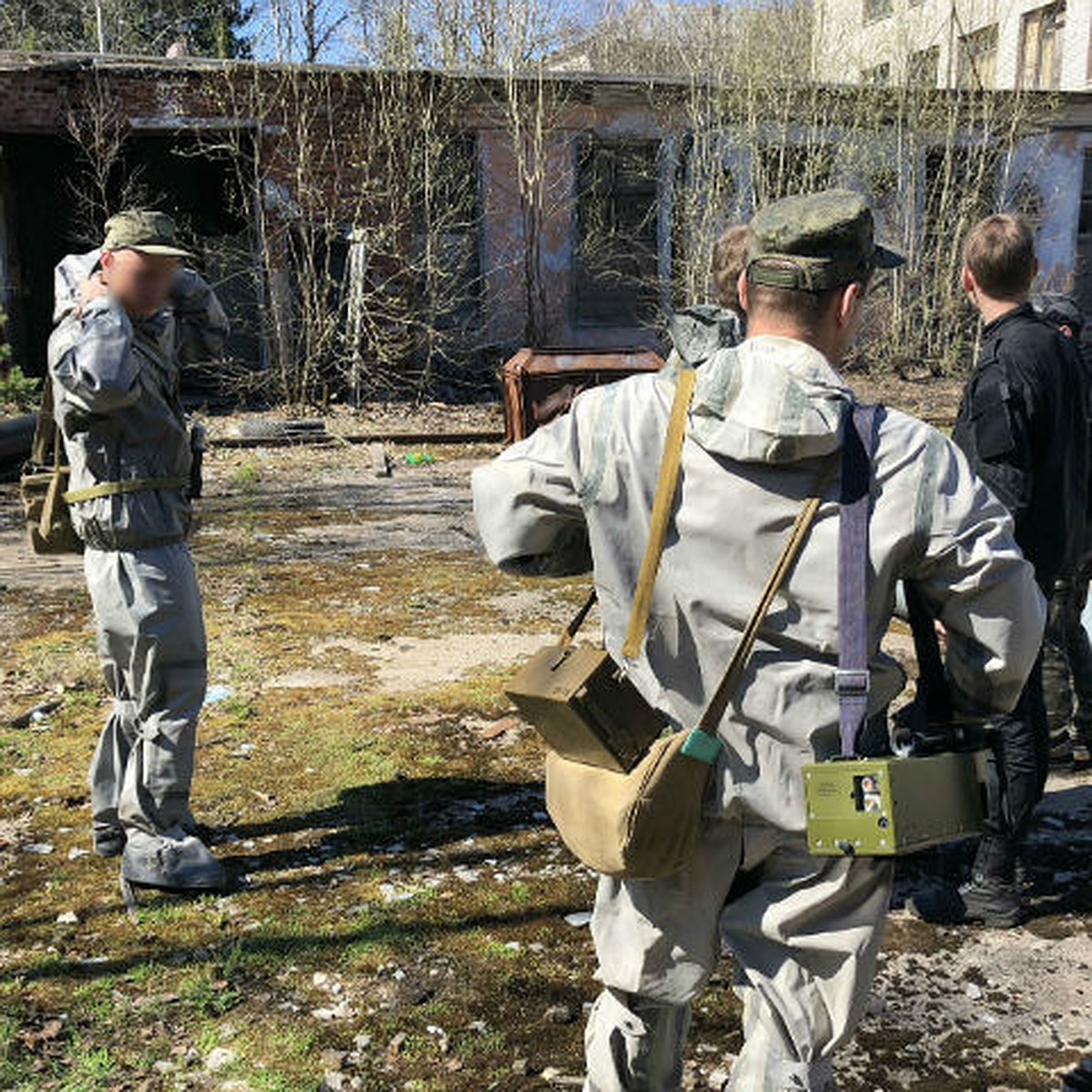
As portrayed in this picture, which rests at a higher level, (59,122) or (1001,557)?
(59,122)

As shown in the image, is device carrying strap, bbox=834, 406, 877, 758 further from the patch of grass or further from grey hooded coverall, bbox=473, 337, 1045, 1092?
the patch of grass

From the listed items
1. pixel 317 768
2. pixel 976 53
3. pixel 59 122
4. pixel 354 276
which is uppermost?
pixel 976 53

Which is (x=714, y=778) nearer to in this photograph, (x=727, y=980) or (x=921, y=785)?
(x=921, y=785)

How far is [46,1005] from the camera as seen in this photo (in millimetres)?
3197

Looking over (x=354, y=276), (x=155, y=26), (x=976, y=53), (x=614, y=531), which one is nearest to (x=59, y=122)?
(x=354, y=276)

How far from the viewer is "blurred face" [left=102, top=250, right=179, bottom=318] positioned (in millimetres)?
3596

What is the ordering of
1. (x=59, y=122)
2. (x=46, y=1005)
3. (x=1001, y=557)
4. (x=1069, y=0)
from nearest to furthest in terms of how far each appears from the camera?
(x=1001, y=557) < (x=46, y=1005) < (x=59, y=122) < (x=1069, y=0)

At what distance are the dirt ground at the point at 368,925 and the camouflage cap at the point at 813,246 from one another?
191 centimetres

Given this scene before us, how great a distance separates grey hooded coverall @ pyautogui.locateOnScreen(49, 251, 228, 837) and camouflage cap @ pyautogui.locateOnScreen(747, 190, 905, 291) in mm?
2140

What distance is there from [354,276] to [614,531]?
1439cm

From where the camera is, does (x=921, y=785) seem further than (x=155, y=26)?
No

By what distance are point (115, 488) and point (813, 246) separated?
2420mm

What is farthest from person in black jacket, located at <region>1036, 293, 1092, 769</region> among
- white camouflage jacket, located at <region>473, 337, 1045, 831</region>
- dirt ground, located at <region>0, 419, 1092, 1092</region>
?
white camouflage jacket, located at <region>473, 337, 1045, 831</region>

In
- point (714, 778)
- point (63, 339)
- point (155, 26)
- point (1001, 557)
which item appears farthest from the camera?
point (155, 26)
